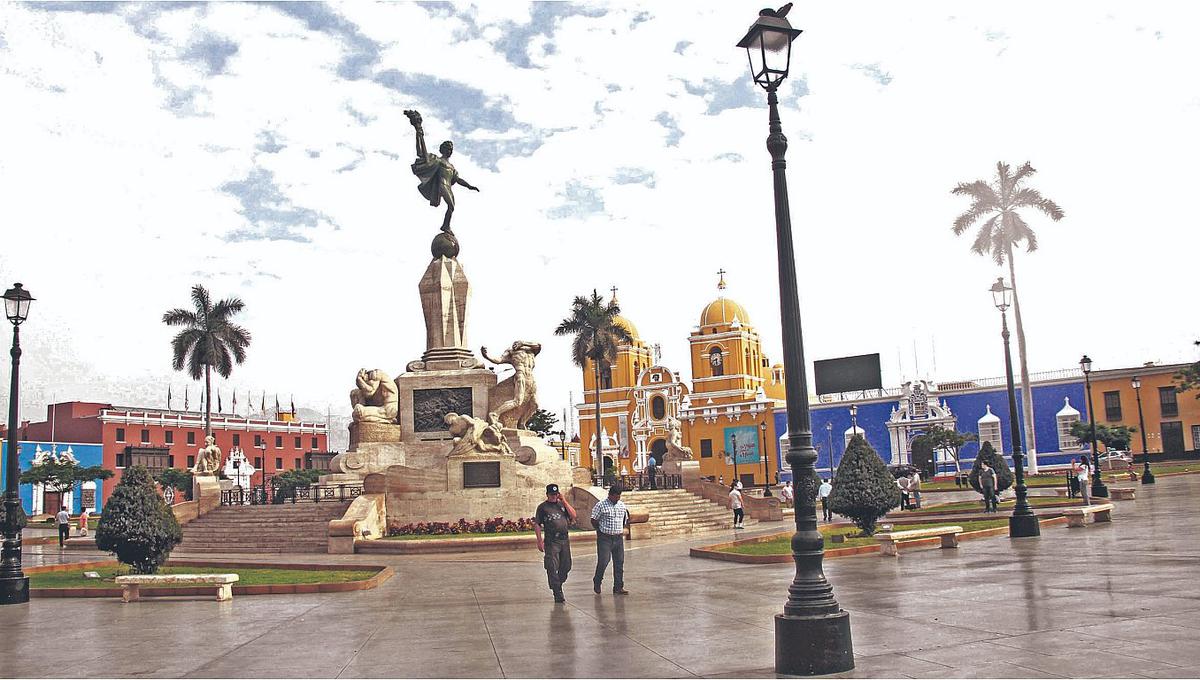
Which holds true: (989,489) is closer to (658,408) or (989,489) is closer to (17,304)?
(17,304)

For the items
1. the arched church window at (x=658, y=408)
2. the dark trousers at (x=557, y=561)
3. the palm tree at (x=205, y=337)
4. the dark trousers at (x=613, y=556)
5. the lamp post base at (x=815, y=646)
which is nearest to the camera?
the lamp post base at (x=815, y=646)

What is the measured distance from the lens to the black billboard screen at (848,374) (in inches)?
2363

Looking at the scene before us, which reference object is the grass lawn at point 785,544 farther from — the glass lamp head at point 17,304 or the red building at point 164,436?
the red building at point 164,436

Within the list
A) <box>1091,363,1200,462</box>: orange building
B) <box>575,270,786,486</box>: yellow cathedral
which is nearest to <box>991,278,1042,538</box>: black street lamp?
<box>1091,363,1200,462</box>: orange building

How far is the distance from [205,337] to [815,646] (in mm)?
46755

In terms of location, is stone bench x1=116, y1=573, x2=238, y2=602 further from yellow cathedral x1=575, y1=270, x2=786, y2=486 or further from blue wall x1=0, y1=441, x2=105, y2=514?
yellow cathedral x1=575, y1=270, x2=786, y2=486

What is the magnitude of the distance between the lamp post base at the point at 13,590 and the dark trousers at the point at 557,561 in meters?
7.62

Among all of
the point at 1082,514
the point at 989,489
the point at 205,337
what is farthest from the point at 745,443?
the point at 1082,514

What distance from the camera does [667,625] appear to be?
8.83 metres

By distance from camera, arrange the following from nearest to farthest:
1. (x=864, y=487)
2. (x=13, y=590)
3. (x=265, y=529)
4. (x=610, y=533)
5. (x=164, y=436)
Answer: (x=610, y=533) → (x=13, y=590) → (x=864, y=487) → (x=265, y=529) → (x=164, y=436)

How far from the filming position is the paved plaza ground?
22.4 ft

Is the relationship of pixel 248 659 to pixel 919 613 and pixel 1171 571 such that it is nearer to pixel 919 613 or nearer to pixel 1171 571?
pixel 919 613

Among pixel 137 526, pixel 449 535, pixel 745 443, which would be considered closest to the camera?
pixel 137 526

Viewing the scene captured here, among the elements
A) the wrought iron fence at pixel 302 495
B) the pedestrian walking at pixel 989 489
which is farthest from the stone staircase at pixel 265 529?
the pedestrian walking at pixel 989 489
